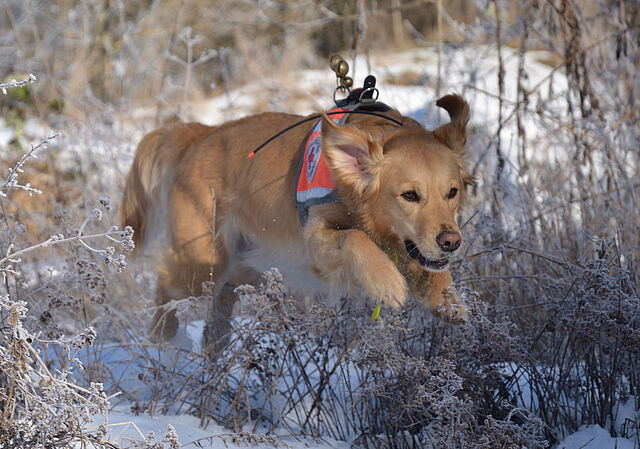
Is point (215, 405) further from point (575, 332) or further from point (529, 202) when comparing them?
point (529, 202)

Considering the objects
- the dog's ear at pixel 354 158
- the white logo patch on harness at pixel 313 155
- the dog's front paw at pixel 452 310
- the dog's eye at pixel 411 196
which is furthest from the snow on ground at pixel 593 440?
the white logo patch on harness at pixel 313 155

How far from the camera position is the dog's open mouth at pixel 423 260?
9.16 feet

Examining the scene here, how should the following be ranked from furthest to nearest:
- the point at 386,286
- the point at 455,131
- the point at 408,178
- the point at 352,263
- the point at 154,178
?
1. the point at 154,178
2. the point at 455,131
3. the point at 408,178
4. the point at 352,263
5. the point at 386,286

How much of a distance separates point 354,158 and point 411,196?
1.03 feet

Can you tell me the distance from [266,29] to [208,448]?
15632 millimetres

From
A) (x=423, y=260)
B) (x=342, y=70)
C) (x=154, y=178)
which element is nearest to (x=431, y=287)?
(x=423, y=260)

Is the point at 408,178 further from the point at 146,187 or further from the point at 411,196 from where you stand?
the point at 146,187

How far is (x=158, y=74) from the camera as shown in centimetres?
1177

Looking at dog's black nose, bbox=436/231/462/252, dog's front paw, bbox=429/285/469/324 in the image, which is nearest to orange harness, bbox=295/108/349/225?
dog's black nose, bbox=436/231/462/252

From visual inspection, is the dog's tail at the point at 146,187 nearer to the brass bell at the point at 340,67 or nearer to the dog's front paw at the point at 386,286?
the brass bell at the point at 340,67

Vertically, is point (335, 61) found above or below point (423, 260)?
above

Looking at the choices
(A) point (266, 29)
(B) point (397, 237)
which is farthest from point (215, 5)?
(B) point (397, 237)

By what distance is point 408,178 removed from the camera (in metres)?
2.91

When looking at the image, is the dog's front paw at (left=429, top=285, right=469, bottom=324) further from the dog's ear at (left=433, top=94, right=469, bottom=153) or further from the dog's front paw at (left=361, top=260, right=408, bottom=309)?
the dog's ear at (left=433, top=94, right=469, bottom=153)
